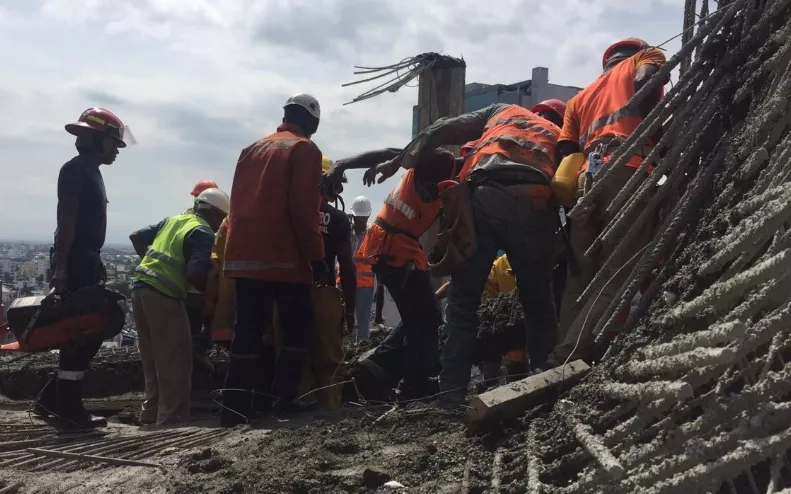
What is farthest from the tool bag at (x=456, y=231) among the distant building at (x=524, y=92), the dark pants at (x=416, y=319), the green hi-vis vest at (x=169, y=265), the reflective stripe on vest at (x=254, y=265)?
the distant building at (x=524, y=92)

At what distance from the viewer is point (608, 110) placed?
13.5ft

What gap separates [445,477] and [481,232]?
160 cm

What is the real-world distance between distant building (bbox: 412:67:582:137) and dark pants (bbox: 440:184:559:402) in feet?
51.4

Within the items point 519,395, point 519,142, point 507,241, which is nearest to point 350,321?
point 507,241

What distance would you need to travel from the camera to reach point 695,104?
134 inches

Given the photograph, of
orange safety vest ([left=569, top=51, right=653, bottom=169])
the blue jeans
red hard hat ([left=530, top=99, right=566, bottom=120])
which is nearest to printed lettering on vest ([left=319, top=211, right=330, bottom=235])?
red hard hat ([left=530, top=99, right=566, bottom=120])

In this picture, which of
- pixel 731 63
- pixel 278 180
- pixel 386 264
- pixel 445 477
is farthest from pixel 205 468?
pixel 731 63

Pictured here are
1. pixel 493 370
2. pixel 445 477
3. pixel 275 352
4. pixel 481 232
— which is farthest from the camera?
pixel 493 370

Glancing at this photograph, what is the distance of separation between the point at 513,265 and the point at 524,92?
17.1 m

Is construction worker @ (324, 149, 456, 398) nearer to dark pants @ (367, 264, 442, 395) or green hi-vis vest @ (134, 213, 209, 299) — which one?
dark pants @ (367, 264, 442, 395)

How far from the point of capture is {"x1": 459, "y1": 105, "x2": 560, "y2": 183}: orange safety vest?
4.14m

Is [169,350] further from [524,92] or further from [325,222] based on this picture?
[524,92]

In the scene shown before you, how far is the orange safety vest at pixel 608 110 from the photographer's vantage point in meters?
4.02

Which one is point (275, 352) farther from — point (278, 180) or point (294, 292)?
point (278, 180)
